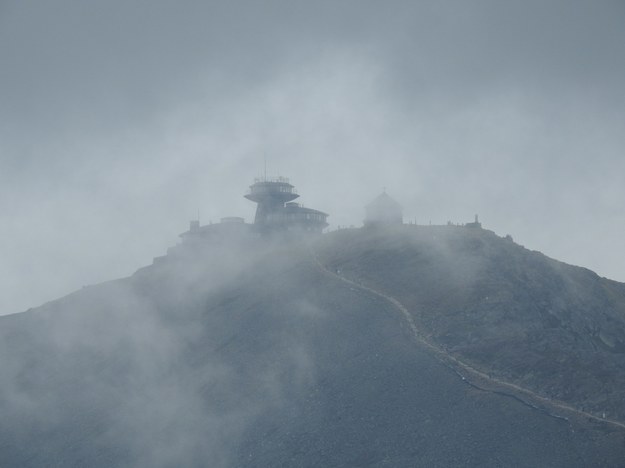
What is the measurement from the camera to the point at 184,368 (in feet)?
199

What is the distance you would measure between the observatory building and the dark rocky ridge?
14871mm

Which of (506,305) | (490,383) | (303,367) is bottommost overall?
(490,383)

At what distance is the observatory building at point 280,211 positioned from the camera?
316ft

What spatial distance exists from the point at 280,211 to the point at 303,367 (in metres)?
46.3

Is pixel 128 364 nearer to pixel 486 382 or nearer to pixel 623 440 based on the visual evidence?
pixel 486 382

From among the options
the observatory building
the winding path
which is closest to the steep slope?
the winding path

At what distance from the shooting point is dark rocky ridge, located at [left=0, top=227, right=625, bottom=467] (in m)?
44.0

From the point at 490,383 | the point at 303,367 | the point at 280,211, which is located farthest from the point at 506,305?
the point at 280,211

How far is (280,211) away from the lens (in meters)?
98.9

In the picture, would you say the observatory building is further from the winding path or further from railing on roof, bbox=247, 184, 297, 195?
the winding path

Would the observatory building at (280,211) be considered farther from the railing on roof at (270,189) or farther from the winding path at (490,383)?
the winding path at (490,383)

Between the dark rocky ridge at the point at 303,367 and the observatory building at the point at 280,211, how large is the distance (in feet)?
48.8

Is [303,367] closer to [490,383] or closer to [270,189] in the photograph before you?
[490,383]

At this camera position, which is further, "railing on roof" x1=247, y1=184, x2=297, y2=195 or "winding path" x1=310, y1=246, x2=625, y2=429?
"railing on roof" x1=247, y1=184, x2=297, y2=195
